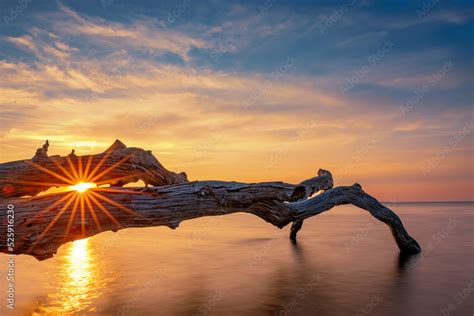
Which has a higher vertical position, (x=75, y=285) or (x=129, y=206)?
(x=129, y=206)

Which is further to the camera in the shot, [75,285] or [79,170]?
[75,285]

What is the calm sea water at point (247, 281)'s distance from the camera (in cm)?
641

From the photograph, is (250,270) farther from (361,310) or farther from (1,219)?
(1,219)

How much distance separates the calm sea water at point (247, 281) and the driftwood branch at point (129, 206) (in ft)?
4.23

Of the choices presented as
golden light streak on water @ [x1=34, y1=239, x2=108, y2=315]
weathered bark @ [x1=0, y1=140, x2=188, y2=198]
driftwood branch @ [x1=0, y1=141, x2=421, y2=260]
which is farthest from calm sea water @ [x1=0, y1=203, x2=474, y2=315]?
weathered bark @ [x1=0, y1=140, x2=188, y2=198]

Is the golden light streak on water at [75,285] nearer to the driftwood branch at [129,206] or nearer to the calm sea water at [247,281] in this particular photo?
the calm sea water at [247,281]

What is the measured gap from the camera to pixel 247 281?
317 inches

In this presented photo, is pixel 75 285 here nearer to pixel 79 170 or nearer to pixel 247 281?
pixel 79 170

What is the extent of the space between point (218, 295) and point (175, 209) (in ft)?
6.04

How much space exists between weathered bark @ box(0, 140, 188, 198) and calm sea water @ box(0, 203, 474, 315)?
6.61 ft

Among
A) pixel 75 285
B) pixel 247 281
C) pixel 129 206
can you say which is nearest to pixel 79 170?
pixel 129 206

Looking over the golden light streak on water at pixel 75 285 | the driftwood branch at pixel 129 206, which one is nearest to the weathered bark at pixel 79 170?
the driftwood branch at pixel 129 206

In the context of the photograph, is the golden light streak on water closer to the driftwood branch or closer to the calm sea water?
the calm sea water

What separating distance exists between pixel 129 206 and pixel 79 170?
81.3 inches
